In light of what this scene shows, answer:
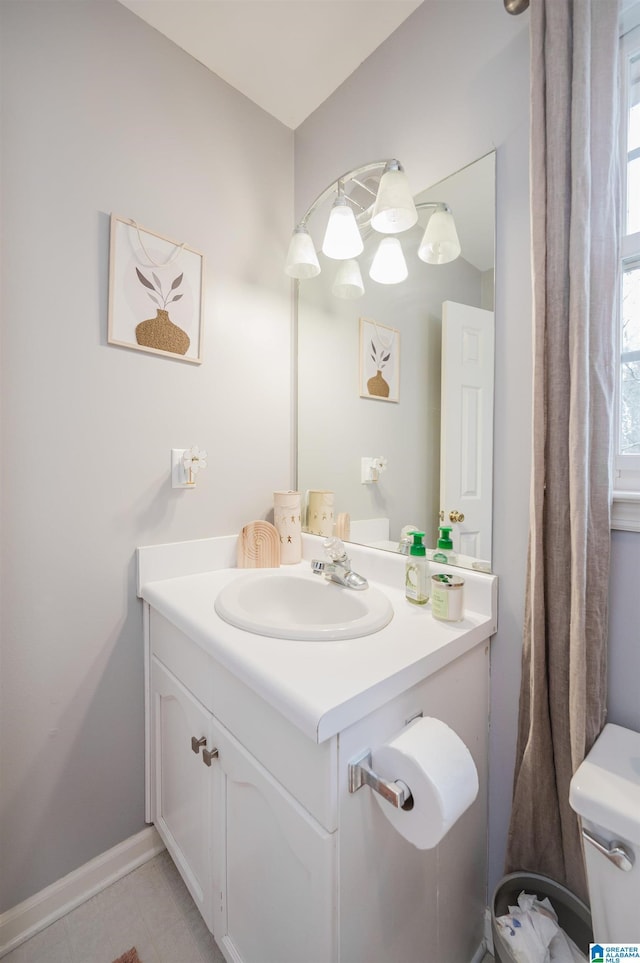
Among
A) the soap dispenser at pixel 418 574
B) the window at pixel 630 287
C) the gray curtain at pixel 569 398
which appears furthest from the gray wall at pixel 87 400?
the window at pixel 630 287

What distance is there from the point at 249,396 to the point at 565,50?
110cm

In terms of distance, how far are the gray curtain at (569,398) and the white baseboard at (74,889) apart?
1.10 meters

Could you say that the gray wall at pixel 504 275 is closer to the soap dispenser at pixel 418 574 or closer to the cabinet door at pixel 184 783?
the soap dispenser at pixel 418 574

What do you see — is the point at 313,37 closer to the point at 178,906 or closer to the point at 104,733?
the point at 104,733

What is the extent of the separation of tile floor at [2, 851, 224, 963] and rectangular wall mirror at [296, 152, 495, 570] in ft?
3.66

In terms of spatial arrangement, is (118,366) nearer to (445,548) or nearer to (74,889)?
(445,548)

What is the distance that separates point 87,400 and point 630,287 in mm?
1315

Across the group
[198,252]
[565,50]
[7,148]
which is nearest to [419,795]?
[565,50]

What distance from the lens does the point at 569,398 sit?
30.5 inches

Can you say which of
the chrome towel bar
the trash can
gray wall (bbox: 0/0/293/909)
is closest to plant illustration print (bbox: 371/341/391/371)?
gray wall (bbox: 0/0/293/909)

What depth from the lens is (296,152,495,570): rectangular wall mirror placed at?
0.97 m

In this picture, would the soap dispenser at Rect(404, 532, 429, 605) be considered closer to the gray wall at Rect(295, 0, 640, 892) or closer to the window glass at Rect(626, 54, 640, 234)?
the gray wall at Rect(295, 0, 640, 892)

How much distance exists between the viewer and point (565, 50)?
738mm

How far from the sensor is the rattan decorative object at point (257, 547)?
1.33 meters
